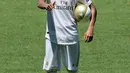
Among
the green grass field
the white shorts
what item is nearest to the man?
the white shorts

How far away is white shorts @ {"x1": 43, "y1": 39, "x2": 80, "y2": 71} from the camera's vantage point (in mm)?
7285

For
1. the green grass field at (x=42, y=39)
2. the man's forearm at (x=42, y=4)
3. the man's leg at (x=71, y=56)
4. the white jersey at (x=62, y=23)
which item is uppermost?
the man's forearm at (x=42, y=4)

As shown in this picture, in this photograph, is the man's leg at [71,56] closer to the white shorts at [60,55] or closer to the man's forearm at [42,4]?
the white shorts at [60,55]

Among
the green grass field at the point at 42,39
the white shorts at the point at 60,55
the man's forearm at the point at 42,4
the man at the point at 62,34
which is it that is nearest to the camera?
the man's forearm at the point at 42,4

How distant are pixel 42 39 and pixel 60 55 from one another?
162 inches

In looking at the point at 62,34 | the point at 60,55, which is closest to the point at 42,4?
the point at 62,34

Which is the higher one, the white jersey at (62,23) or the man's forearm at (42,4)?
the man's forearm at (42,4)

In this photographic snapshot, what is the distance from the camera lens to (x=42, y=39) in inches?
450

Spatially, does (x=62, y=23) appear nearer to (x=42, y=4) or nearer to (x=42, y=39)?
(x=42, y=4)

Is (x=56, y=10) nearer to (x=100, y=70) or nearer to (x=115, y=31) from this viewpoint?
(x=100, y=70)

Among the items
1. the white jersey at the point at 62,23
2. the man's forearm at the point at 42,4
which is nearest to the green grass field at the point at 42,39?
the white jersey at the point at 62,23

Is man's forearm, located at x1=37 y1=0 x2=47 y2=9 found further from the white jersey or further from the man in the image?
the white jersey

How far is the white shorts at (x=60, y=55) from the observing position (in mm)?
7285

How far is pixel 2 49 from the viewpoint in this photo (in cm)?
1060
